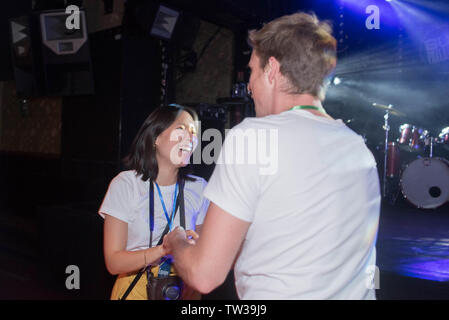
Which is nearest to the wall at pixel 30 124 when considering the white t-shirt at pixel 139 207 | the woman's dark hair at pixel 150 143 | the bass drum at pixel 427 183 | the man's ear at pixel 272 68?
the woman's dark hair at pixel 150 143

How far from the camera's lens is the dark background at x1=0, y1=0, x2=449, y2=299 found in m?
4.35

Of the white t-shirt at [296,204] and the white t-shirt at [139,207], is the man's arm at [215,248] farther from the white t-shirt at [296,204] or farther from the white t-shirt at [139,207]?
the white t-shirt at [139,207]

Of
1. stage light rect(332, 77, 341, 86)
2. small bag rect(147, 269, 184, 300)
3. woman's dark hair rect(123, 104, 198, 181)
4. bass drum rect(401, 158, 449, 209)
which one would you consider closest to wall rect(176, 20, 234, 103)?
stage light rect(332, 77, 341, 86)

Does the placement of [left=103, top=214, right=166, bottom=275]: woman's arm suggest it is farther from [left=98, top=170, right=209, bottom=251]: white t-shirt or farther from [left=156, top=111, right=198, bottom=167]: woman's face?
[left=156, top=111, right=198, bottom=167]: woman's face

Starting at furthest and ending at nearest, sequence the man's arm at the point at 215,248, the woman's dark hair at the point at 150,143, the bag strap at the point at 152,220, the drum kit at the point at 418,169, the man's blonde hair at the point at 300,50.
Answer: the drum kit at the point at 418,169, the woman's dark hair at the point at 150,143, the bag strap at the point at 152,220, the man's blonde hair at the point at 300,50, the man's arm at the point at 215,248

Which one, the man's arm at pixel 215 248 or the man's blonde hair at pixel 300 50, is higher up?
the man's blonde hair at pixel 300 50

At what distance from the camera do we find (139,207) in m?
1.75

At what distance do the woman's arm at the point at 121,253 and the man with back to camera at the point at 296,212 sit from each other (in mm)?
592

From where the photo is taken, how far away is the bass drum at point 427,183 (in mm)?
5465

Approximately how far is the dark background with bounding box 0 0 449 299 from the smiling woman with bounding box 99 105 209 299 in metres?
1.68

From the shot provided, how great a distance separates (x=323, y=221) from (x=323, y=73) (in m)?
0.40

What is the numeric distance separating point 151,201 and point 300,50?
1051mm
